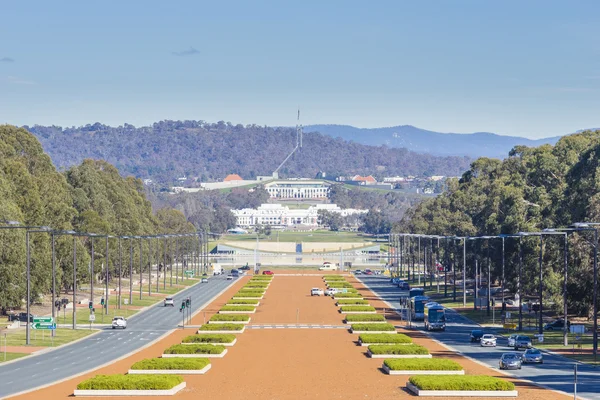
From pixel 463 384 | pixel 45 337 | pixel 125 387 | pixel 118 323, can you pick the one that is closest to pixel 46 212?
pixel 118 323

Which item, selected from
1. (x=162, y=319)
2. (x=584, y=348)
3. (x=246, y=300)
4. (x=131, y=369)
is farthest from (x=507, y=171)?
(x=131, y=369)

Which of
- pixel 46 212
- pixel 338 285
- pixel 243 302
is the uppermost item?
pixel 46 212

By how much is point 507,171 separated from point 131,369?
119 meters

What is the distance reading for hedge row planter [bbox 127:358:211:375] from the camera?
70500 millimetres

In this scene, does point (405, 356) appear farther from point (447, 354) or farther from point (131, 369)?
point (131, 369)

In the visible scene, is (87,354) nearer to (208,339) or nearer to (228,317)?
(208,339)

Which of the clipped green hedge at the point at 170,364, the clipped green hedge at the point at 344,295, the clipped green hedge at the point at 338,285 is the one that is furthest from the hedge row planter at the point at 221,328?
the clipped green hedge at the point at 338,285

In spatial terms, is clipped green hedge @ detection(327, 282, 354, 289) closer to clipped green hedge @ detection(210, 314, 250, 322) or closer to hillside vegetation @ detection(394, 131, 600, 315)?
hillside vegetation @ detection(394, 131, 600, 315)

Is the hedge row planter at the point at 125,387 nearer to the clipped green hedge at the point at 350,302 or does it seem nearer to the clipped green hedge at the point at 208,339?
the clipped green hedge at the point at 208,339

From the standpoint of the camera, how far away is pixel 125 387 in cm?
6316

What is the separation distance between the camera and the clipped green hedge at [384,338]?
88875 millimetres

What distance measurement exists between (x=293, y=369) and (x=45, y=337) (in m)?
31.3

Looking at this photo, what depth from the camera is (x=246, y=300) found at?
456 feet

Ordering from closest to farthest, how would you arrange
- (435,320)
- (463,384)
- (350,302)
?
(463,384), (435,320), (350,302)
